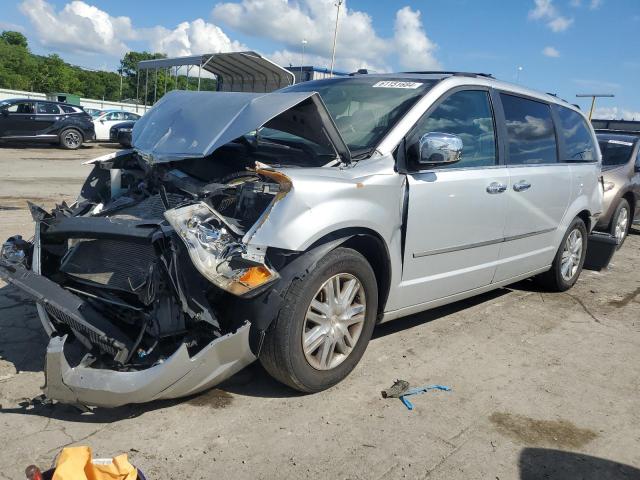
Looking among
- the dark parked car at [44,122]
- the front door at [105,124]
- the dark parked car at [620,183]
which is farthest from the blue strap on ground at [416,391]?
the front door at [105,124]

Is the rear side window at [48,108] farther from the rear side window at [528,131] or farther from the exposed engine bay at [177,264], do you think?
the rear side window at [528,131]

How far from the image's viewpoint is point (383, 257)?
139 inches

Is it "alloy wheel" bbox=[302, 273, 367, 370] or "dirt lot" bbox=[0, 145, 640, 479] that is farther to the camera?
"alloy wheel" bbox=[302, 273, 367, 370]

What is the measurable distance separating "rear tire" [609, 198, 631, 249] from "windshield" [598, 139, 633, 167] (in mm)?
724

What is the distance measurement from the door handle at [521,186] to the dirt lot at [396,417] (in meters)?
1.14

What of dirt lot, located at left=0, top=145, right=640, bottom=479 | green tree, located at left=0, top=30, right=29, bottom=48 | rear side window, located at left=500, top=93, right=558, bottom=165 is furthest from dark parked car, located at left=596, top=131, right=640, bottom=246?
green tree, located at left=0, top=30, right=29, bottom=48

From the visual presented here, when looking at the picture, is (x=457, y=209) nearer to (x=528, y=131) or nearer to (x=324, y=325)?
(x=324, y=325)

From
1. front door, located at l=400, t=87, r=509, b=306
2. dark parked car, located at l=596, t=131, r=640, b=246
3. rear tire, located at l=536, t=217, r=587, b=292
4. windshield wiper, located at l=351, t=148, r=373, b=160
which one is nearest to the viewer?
windshield wiper, located at l=351, t=148, r=373, b=160

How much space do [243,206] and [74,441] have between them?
140cm

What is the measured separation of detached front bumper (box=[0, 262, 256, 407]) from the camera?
2605mm

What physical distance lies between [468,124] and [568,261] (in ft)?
8.05

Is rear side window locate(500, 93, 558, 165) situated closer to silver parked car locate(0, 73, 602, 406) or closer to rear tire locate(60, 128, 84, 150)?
silver parked car locate(0, 73, 602, 406)

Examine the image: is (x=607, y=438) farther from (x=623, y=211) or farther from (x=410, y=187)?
(x=623, y=211)

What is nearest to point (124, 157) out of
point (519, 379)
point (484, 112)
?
point (484, 112)
